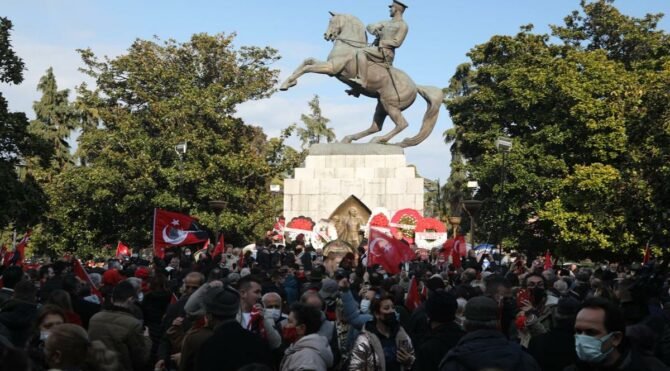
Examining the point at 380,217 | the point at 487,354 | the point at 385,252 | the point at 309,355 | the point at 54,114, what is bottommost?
the point at 309,355

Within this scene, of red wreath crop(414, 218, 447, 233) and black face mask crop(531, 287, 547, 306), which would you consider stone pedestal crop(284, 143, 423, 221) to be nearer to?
red wreath crop(414, 218, 447, 233)

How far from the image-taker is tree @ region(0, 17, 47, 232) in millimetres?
27141

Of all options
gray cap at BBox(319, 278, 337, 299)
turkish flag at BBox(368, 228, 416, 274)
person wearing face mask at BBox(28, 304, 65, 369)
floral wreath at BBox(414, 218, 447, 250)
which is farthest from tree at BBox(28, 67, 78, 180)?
person wearing face mask at BBox(28, 304, 65, 369)

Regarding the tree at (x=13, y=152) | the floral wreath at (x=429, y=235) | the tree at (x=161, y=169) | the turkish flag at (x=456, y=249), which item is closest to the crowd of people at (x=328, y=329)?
the turkish flag at (x=456, y=249)

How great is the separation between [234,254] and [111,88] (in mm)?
30427

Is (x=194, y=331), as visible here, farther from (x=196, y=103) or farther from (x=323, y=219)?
(x=196, y=103)

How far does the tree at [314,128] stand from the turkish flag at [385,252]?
6903 centimetres

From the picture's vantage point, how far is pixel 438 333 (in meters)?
7.12

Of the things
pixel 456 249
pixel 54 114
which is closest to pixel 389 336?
Result: pixel 456 249

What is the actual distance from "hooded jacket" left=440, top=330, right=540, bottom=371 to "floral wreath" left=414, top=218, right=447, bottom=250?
80.6 ft

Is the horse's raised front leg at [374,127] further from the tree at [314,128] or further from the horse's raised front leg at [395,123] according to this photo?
the tree at [314,128]

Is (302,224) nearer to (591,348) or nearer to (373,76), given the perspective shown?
(373,76)

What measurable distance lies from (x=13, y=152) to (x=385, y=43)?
1136 cm

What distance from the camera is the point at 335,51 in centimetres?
3206
